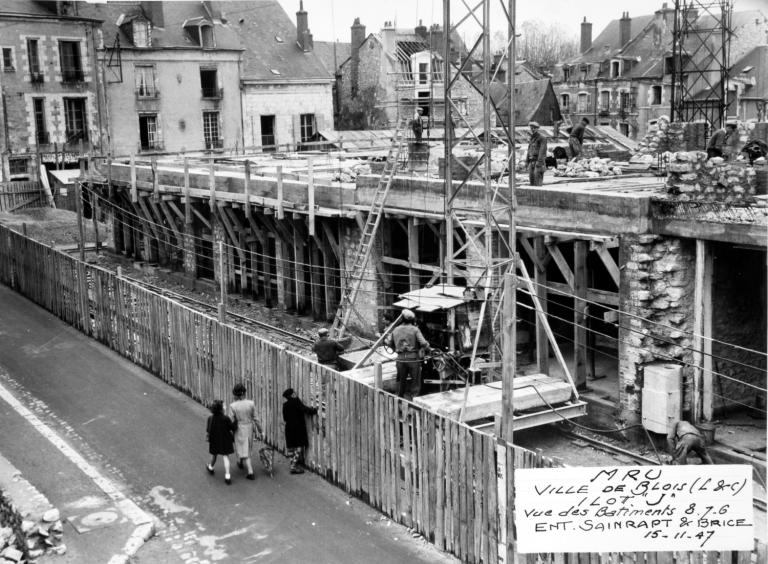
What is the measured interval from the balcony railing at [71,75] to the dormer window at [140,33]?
3.39 m

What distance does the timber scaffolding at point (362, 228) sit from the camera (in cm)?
1627

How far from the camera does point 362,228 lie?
23.0 meters

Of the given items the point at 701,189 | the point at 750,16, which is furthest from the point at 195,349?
the point at 750,16

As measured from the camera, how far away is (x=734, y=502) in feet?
26.3

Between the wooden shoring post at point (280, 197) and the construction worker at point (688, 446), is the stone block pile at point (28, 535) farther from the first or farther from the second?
the wooden shoring post at point (280, 197)

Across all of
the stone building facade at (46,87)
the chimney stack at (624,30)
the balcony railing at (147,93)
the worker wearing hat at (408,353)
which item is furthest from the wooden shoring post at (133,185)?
the chimney stack at (624,30)

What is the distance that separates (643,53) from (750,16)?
9.87 meters

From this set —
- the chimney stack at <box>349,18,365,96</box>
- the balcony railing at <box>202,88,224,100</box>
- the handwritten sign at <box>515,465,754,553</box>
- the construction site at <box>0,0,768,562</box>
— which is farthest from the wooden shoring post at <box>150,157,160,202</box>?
the chimney stack at <box>349,18,365,96</box>

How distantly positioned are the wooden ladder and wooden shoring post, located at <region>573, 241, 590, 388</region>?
5.36 meters

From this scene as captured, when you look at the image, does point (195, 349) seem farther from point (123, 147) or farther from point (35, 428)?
point (123, 147)

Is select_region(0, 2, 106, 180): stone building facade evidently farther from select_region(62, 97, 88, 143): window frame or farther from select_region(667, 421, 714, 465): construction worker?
select_region(667, 421, 714, 465): construction worker

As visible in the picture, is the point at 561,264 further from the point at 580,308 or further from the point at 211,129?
the point at 211,129

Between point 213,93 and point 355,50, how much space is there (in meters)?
11.8

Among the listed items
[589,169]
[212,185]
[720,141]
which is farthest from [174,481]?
[212,185]
